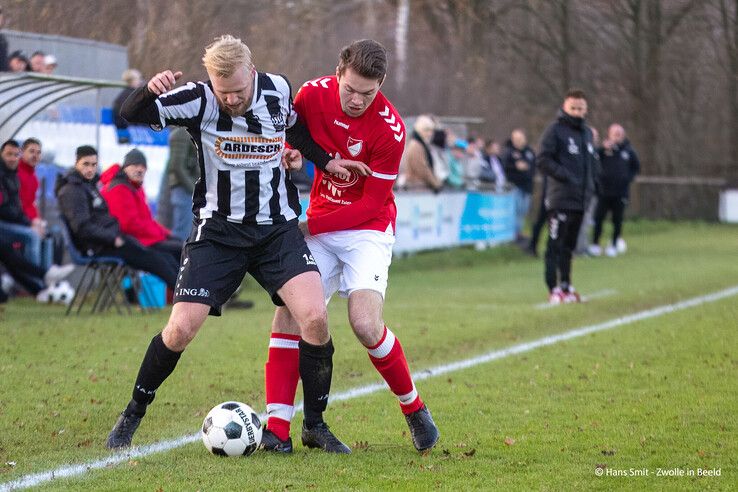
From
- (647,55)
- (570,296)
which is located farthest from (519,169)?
(647,55)

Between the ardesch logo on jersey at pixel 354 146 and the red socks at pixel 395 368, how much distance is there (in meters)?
0.92

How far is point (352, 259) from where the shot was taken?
655cm

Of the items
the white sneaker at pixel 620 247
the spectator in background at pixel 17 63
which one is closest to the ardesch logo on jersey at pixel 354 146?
the spectator in background at pixel 17 63

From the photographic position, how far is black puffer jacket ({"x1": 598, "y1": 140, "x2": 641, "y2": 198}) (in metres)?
22.5

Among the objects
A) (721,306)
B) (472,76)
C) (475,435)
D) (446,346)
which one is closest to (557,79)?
(472,76)

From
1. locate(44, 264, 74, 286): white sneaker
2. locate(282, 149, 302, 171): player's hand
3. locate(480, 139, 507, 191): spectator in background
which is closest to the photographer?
locate(282, 149, 302, 171): player's hand

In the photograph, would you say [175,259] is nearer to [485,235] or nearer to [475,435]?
[475,435]

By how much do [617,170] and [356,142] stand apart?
54.8 ft

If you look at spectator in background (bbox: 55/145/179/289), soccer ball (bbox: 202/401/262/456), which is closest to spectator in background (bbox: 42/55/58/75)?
spectator in background (bbox: 55/145/179/289)

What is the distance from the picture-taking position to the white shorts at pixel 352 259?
6.47 meters

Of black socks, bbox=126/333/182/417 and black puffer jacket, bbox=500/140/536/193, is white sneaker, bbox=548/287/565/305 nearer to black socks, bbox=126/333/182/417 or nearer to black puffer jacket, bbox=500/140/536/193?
black socks, bbox=126/333/182/417

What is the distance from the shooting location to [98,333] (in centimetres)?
1117

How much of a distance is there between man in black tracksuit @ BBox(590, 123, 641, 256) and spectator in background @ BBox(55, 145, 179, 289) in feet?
37.0

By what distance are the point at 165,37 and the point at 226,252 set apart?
531 inches
